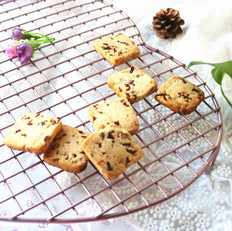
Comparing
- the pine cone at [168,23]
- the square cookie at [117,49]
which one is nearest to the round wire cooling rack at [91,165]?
the square cookie at [117,49]

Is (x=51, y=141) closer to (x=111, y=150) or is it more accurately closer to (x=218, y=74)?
(x=111, y=150)

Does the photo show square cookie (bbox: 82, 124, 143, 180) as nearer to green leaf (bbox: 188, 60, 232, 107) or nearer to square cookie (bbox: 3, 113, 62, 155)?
square cookie (bbox: 3, 113, 62, 155)

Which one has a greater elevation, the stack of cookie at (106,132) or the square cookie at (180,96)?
the square cookie at (180,96)

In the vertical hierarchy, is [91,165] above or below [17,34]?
below

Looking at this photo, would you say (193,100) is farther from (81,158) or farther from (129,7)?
(129,7)

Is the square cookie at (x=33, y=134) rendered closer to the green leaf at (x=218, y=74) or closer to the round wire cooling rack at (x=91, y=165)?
the round wire cooling rack at (x=91, y=165)

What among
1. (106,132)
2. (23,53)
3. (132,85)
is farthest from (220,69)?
(23,53)

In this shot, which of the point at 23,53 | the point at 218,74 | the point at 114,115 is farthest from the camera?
the point at 23,53

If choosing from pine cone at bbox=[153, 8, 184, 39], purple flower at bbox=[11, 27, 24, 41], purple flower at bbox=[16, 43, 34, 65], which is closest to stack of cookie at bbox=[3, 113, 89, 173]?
purple flower at bbox=[16, 43, 34, 65]
